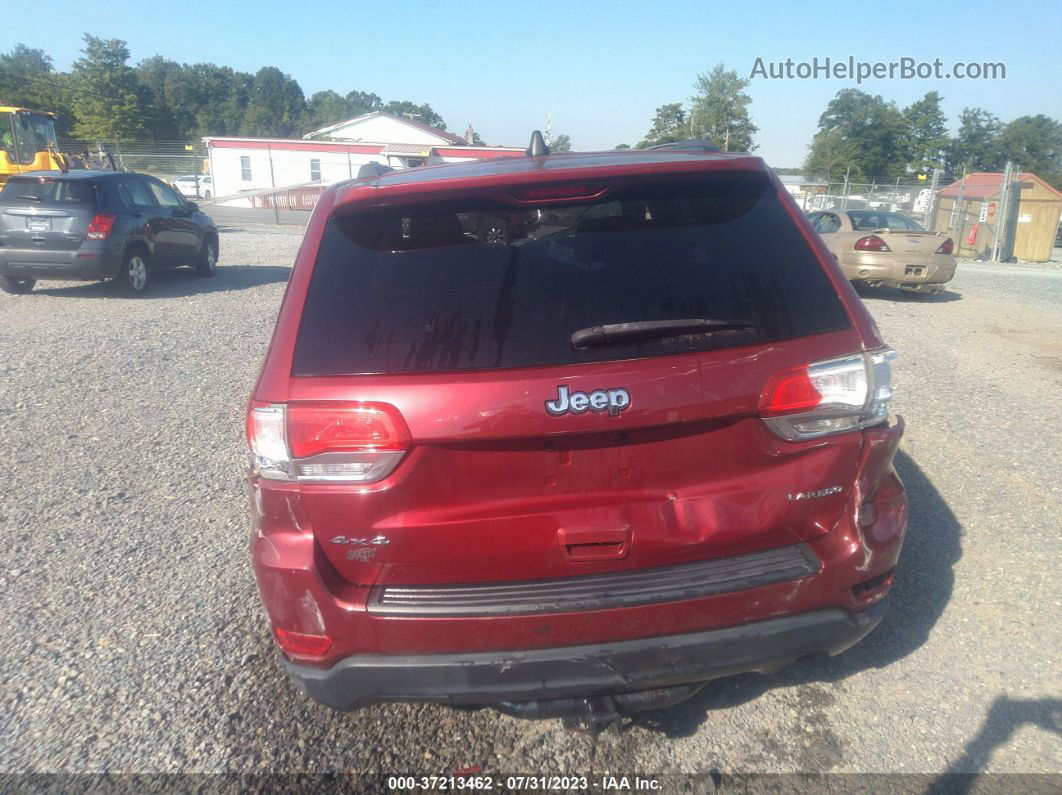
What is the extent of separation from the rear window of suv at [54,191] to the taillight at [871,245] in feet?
38.5

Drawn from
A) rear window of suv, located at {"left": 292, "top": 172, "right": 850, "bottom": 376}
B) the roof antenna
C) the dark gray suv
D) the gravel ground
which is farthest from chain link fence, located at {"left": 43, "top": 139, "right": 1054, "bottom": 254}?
rear window of suv, located at {"left": 292, "top": 172, "right": 850, "bottom": 376}

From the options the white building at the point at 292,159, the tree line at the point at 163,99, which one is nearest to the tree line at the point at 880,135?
the white building at the point at 292,159

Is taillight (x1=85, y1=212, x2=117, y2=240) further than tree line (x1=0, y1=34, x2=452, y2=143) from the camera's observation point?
No

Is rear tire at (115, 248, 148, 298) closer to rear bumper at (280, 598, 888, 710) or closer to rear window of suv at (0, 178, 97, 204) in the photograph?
rear window of suv at (0, 178, 97, 204)

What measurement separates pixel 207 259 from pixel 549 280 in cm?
1321

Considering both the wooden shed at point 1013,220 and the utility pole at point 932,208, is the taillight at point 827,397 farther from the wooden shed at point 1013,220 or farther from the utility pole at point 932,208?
the utility pole at point 932,208

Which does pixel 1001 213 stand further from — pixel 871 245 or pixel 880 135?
pixel 880 135

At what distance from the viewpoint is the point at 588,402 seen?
2.08 metres

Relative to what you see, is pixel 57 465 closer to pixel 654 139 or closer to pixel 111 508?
pixel 111 508

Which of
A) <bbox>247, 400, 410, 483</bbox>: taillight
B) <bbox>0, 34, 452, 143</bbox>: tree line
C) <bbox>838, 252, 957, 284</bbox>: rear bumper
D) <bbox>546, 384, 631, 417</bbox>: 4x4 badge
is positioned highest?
<bbox>0, 34, 452, 143</bbox>: tree line

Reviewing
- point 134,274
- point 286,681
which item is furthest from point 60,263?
point 286,681

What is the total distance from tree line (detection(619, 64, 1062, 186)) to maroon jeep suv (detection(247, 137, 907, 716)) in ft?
90.9

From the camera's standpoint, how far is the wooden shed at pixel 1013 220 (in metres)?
23.0

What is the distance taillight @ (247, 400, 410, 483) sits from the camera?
6.92 ft
